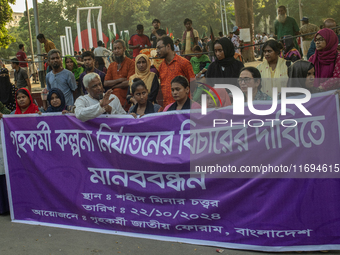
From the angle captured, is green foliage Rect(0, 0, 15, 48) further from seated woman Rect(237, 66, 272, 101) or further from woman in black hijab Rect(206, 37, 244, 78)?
seated woman Rect(237, 66, 272, 101)

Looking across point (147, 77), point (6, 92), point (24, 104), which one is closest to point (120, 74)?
point (147, 77)

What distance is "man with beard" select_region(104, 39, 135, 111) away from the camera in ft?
21.8

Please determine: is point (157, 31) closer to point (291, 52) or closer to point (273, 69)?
point (291, 52)

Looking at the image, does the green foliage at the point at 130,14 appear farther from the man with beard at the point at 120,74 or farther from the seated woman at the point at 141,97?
the seated woman at the point at 141,97

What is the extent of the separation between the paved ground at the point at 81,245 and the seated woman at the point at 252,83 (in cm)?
173

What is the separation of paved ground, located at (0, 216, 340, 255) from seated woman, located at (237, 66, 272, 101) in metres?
1.73

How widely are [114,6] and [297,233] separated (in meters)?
68.8

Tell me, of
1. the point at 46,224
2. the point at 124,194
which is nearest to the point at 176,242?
the point at 124,194

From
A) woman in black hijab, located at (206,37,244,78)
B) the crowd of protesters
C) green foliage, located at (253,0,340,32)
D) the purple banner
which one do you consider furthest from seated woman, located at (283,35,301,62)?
green foliage, located at (253,0,340,32)

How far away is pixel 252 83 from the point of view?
4.54 meters

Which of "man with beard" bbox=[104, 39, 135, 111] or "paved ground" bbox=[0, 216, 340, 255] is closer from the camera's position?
"paved ground" bbox=[0, 216, 340, 255]

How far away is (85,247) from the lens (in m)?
4.19

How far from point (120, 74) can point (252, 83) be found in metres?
2.80

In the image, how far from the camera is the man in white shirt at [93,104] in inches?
182
